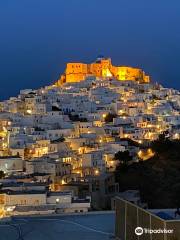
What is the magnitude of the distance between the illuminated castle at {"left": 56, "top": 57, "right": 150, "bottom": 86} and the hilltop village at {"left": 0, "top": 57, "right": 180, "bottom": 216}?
2.0 inches

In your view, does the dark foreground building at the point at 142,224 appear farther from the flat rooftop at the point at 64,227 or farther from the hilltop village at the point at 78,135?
the hilltop village at the point at 78,135

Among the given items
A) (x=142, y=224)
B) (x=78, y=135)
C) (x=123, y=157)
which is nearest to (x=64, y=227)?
(x=142, y=224)

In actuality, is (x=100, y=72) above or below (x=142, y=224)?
above

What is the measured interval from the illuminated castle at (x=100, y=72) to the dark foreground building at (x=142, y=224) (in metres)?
25.7

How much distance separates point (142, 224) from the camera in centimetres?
590

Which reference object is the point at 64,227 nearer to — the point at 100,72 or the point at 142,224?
the point at 142,224

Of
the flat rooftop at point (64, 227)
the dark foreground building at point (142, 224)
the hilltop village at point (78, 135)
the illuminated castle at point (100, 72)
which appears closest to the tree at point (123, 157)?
the hilltop village at point (78, 135)

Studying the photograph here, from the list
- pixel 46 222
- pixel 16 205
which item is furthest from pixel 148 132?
pixel 46 222

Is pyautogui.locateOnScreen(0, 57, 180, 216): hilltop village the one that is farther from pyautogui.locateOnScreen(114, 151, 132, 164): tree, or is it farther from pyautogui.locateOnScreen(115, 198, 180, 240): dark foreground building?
pyautogui.locateOnScreen(115, 198, 180, 240): dark foreground building

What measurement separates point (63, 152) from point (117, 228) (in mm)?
11466

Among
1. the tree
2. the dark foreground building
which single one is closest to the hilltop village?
the tree

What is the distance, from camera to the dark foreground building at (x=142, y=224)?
18.0ft

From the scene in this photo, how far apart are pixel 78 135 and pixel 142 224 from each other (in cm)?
1474

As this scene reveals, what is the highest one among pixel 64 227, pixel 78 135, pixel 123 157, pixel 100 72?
pixel 100 72
